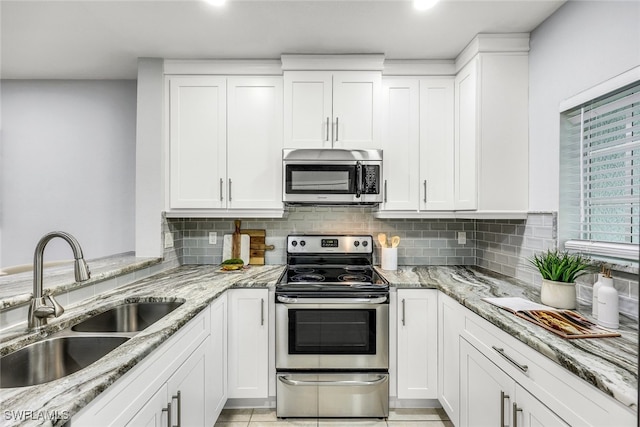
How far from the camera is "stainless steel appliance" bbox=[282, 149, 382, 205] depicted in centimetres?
243

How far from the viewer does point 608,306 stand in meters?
1.32

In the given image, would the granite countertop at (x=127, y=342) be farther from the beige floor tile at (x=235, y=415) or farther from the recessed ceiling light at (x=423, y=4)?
the recessed ceiling light at (x=423, y=4)

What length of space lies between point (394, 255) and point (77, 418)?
2.16m

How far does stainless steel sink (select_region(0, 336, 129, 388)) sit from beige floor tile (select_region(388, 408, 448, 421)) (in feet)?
5.88

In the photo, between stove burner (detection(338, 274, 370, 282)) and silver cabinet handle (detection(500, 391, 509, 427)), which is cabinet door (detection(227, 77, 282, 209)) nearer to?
stove burner (detection(338, 274, 370, 282))

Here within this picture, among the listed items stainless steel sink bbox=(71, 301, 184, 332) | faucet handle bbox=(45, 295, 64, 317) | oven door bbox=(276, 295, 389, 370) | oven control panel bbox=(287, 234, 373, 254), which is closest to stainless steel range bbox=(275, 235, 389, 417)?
oven door bbox=(276, 295, 389, 370)

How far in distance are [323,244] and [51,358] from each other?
1841mm

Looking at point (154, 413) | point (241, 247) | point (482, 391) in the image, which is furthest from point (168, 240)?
point (482, 391)

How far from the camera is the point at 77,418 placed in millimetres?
849

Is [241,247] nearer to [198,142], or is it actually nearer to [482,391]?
[198,142]

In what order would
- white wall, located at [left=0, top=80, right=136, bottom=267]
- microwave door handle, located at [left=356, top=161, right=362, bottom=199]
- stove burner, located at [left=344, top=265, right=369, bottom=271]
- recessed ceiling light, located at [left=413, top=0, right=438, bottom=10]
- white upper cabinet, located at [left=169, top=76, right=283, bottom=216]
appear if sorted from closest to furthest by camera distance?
recessed ceiling light, located at [left=413, top=0, right=438, bottom=10], microwave door handle, located at [left=356, top=161, right=362, bottom=199], white upper cabinet, located at [left=169, top=76, right=283, bottom=216], stove burner, located at [left=344, top=265, right=369, bottom=271], white wall, located at [left=0, top=80, right=136, bottom=267]

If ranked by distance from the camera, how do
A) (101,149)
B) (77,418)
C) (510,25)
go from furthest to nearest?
1. (101,149)
2. (510,25)
3. (77,418)

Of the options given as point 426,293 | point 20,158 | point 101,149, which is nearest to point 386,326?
point 426,293

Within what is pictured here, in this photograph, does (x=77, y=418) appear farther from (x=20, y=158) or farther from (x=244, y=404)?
(x=20, y=158)
